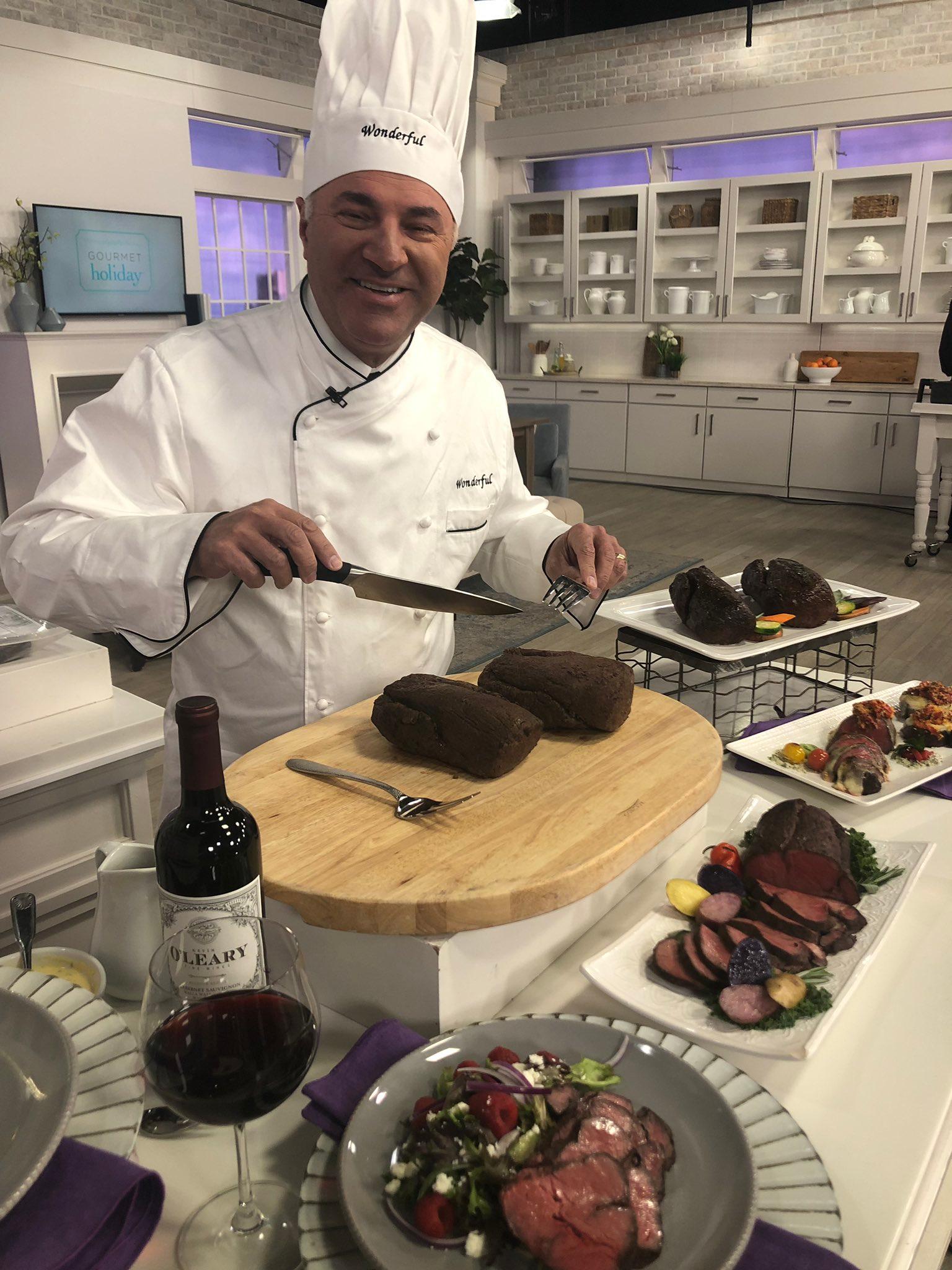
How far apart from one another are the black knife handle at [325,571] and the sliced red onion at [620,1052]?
58cm

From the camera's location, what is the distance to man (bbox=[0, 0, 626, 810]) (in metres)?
1.31

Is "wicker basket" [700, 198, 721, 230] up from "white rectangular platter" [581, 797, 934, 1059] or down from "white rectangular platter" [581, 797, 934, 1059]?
up

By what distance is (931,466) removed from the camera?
569cm

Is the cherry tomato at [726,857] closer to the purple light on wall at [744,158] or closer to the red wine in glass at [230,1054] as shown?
the red wine in glass at [230,1054]

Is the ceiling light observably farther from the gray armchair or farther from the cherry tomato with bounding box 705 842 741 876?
the cherry tomato with bounding box 705 842 741 876

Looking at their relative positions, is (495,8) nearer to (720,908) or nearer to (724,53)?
(724,53)

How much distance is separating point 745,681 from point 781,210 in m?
6.98

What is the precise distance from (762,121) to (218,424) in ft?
25.8

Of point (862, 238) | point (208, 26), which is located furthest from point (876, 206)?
point (208, 26)

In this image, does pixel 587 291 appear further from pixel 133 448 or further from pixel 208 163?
pixel 133 448

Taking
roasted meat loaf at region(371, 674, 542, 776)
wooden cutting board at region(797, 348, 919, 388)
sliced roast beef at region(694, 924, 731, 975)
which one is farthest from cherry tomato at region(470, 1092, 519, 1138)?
wooden cutting board at region(797, 348, 919, 388)

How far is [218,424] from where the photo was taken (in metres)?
1.42

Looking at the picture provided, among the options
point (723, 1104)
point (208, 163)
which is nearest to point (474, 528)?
point (723, 1104)

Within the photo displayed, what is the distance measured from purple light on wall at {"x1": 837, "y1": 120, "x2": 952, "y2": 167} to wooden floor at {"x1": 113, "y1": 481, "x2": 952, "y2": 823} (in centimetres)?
273
